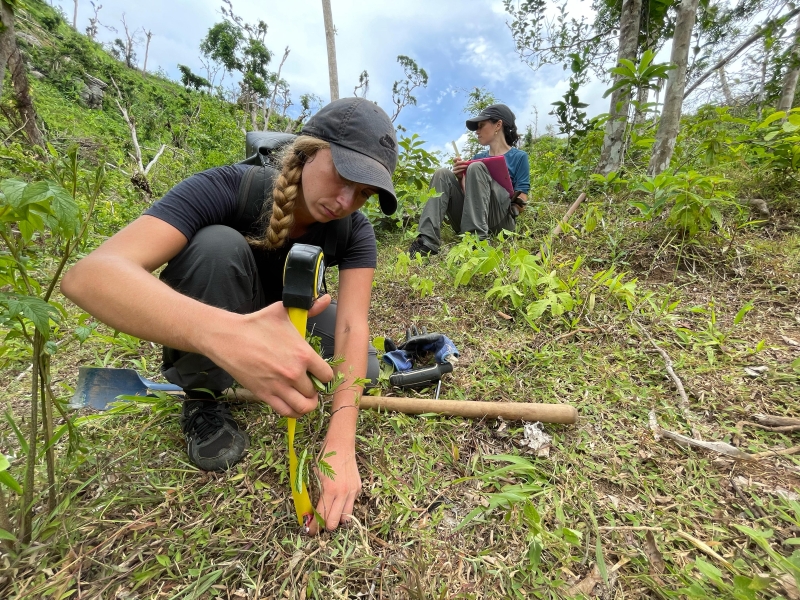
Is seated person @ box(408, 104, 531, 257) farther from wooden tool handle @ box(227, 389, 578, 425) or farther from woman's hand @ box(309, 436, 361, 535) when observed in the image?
woman's hand @ box(309, 436, 361, 535)

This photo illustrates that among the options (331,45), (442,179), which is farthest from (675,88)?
(331,45)

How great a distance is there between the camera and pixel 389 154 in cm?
151

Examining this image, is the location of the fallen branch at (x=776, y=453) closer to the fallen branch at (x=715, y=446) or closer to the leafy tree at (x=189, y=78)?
the fallen branch at (x=715, y=446)

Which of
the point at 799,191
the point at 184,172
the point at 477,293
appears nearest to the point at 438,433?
the point at 477,293

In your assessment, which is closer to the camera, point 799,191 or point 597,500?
Result: point 597,500

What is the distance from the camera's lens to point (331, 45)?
9.23 metres

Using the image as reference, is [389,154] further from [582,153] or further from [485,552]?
[582,153]

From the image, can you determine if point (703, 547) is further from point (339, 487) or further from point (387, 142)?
point (387, 142)

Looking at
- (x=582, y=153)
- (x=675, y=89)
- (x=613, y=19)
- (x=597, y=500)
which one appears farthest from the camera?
(x=613, y=19)

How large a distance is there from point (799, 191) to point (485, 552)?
422cm

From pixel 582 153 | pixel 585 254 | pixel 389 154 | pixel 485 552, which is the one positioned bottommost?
pixel 485 552

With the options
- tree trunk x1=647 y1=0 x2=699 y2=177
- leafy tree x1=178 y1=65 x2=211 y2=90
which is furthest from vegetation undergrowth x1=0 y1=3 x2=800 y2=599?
leafy tree x1=178 y1=65 x2=211 y2=90

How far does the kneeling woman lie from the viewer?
3.05ft

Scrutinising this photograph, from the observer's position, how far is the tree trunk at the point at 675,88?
9.94ft
